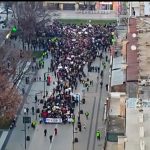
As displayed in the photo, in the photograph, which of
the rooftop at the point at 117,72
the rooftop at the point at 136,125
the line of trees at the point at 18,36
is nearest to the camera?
the rooftop at the point at 136,125

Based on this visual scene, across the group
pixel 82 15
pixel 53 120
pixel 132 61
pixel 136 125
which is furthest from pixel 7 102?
pixel 82 15

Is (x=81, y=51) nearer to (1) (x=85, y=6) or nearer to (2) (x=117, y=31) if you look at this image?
(2) (x=117, y=31)

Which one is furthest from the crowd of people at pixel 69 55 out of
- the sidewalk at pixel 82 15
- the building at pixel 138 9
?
the sidewalk at pixel 82 15

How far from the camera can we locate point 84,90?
5797cm

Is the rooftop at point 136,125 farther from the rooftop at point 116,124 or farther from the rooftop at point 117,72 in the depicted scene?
the rooftop at point 117,72

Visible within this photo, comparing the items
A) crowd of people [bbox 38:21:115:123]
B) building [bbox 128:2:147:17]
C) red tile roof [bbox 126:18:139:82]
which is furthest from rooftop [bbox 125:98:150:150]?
building [bbox 128:2:147:17]

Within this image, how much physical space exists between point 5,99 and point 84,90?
16.1 metres

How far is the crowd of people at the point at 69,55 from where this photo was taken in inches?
2002

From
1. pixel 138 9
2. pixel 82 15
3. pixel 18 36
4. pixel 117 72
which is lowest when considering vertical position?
pixel 18 36

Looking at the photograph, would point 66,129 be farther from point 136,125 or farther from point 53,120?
point 136,125

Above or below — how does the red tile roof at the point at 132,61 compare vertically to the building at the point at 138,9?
below

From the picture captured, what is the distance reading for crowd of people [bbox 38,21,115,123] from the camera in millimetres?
50844

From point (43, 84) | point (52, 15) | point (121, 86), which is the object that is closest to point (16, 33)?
point (52, 15)

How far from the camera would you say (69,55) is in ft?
223
